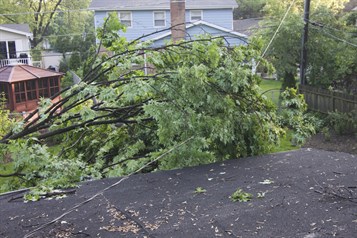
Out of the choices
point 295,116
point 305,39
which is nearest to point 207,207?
point 295,116

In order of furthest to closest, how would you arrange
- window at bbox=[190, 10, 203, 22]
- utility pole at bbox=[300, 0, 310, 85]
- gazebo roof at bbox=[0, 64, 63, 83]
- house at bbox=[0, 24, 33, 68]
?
1. house at bbox=[0, 24, 33, 68]
2. window at bbox=[190, 10, 203, 22]
3. gazebo roof at bbox=[0, 64, 63, 83]
4. utility pole at bbox=[300, 0, 310, 85]

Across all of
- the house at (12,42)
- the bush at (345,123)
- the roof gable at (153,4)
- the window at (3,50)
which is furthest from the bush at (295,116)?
the window at (3,50)

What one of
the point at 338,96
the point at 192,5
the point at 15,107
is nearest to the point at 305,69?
the point at 338,96

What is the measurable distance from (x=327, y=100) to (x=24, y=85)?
42.7 feet

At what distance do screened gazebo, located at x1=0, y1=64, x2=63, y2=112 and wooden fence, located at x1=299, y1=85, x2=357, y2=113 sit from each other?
10.6m

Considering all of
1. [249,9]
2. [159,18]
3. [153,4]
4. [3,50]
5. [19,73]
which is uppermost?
[249,9]

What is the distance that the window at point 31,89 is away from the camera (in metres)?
19.2

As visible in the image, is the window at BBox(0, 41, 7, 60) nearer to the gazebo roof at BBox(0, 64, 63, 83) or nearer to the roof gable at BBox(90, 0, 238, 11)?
the roof gable at BBox(90, 0, 238, 11)

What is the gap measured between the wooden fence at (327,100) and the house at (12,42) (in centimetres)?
1847

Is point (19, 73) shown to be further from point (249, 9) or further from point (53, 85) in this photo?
point (249, 9)

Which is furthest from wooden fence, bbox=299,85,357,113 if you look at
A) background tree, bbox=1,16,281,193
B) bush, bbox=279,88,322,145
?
background tree, bbox=1,16,281,193

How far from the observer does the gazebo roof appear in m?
18.1

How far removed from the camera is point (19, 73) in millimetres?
18672

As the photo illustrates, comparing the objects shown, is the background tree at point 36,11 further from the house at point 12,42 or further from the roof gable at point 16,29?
the house at point 12,42
